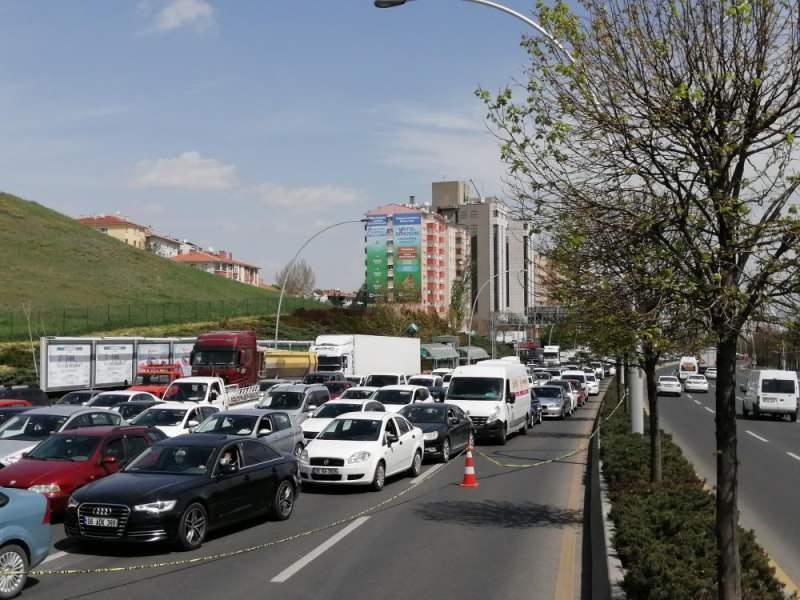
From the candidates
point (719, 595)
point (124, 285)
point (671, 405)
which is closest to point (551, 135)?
point (719, 595)

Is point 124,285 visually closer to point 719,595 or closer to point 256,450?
point 256,450

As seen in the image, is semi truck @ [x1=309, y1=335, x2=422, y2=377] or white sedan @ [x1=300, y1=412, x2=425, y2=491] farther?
semi truck @ [x1=309, y1=335, x2=422, y2=377]

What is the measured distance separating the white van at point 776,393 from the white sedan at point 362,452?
82.1 feet

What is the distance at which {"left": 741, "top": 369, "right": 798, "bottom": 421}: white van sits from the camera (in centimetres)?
3884

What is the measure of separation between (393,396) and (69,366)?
15882 millimetres

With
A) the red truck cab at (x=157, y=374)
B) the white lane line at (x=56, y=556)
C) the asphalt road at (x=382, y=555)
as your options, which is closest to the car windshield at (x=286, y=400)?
the asphalt road at (x=382, y=555)

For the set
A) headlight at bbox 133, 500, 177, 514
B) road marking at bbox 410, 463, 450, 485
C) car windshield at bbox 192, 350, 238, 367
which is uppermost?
car windshield at bbox 192, 350, 238, 367

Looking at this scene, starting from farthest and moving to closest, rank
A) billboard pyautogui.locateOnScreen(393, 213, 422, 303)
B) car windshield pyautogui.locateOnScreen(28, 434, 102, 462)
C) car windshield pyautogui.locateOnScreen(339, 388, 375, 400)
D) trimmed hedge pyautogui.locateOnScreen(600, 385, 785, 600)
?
billboard pyautogui.locateOnScreen(393, 213, 422, 303) < car windshield pyautogui.locateOnScreen(339, 388, 375, 400) < car windshield pyautogui.locateOnScreen(28, 434, 102, 462) < trimmed hedge pyautogui.locateOnScreen(600, 385, 785, 600)

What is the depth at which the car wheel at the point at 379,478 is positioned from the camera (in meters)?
17.4

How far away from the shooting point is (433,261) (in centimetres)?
14725

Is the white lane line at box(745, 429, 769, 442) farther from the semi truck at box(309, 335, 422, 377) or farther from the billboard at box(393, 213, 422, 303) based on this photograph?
the billboard at box(393, 213, 422, 303)

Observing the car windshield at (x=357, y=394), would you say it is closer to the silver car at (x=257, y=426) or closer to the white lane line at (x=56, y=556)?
the silver car at (x=257, y=426)

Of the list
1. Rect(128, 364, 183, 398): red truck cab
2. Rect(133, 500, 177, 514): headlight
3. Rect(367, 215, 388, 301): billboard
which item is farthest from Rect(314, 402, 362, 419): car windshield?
Rect(367, 215, 388, 301): billboard

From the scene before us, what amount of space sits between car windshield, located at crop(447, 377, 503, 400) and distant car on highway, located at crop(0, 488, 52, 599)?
19566mm
